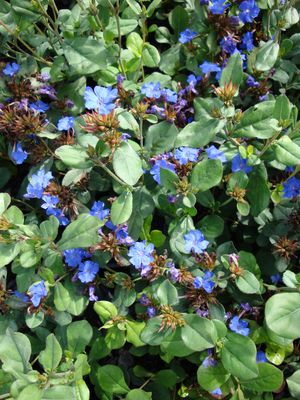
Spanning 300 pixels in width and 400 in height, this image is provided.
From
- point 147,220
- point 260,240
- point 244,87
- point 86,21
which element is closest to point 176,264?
point 147,220

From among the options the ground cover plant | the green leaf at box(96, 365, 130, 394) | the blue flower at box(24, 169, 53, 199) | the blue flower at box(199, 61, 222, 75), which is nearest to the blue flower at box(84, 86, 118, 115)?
the ground cover plant

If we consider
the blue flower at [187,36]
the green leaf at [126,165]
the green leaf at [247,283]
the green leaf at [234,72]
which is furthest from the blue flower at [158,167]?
the blue flower at [187,36]

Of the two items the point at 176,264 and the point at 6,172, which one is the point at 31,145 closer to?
the point at 6,172

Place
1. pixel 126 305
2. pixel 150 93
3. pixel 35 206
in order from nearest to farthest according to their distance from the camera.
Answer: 1. pixel 126 305
2. pixel 150 93
3. pixel 35 206

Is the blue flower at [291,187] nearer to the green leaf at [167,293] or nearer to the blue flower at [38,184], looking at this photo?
the green leaf at [167,293]

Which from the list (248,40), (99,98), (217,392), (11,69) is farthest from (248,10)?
(217,392)

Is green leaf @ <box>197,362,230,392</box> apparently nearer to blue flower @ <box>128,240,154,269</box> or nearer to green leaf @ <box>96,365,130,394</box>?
green leaf @ <box>96,365,130,394</box>
